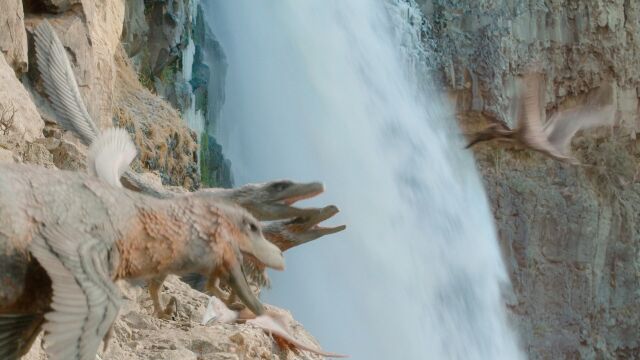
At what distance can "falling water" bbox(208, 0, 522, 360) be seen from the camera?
7.91m

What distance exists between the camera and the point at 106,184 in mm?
1229

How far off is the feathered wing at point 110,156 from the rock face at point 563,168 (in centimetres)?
831

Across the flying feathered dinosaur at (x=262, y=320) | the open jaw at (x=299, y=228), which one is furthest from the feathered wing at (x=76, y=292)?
the flying feathered dinosaur at (x=262, y=320)

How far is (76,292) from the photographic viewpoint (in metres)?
1.00

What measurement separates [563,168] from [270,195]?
8.68 meters

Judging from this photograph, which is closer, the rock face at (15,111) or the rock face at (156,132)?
the rock face at (15,111)

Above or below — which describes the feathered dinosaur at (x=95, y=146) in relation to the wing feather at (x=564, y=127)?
below

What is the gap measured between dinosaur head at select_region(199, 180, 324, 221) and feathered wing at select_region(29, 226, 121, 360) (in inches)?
14.0

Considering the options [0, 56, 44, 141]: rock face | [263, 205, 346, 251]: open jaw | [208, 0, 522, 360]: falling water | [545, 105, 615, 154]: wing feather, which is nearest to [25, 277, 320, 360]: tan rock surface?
[263, 205, 346, 251]: open jaw

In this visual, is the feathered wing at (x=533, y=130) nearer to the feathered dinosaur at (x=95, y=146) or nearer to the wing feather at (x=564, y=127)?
the wing feather at (x=564, y=127)

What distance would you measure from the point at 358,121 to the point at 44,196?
321 inches

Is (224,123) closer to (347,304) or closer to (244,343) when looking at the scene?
(347,304)

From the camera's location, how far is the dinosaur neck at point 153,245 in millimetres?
1168

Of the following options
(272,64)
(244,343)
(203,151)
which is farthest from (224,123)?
(244,343)
